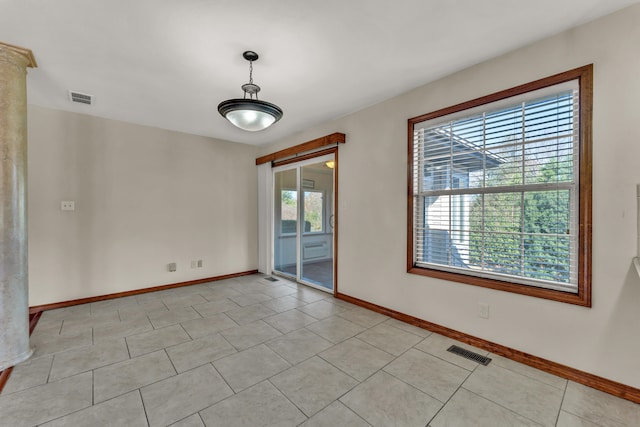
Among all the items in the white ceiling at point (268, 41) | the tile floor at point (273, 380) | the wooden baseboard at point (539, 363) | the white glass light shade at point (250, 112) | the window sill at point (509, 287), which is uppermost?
the white ceiling at point (268, 41)

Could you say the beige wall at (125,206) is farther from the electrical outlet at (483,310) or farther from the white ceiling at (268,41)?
the electrical outlet at (483,310)

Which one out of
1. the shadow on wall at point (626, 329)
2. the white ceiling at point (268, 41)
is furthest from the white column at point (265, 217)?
the shadow on wall at point (626, 329)

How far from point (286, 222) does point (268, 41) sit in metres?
3.33

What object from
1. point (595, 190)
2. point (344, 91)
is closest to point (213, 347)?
point (344, 91)

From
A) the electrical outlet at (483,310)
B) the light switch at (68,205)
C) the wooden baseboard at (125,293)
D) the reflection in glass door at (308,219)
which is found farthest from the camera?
the reflection in glass door at (308,219)

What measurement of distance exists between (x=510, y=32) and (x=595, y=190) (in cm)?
133

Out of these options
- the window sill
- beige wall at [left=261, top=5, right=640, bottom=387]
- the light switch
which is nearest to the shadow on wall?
beige wall at [left=261, top=5, right=640, bottom=387]

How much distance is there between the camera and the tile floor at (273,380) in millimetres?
1701

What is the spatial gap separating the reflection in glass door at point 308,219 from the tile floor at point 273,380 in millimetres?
1626

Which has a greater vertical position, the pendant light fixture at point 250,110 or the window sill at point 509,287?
the pendant light fixture at point 250,110

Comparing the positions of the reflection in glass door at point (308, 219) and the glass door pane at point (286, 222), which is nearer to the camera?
the reflection in glass door at point (308, 219)

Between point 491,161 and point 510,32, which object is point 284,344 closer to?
point 491,161

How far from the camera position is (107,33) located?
2.10 m

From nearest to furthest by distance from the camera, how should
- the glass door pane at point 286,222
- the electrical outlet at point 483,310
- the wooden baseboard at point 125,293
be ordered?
the electrical outlet at point 483,310 < the wooden baseboard at point 125,293 < the glass door pane at point 286,222
